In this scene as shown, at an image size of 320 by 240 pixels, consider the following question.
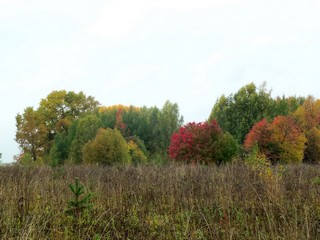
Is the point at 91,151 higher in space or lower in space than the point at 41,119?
lower

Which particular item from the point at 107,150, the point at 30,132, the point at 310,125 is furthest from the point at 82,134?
the point at 310,125

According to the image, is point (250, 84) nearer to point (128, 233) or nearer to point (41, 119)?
point (41, 119)

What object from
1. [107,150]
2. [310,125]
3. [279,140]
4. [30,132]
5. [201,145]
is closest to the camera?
[201,145]

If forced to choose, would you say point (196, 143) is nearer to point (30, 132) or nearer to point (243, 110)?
point (243, 110)

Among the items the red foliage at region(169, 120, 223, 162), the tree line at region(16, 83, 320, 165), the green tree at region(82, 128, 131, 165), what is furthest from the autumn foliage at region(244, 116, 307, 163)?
the green tree at region(82, 128, 131, 165)

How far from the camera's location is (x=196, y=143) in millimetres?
25078

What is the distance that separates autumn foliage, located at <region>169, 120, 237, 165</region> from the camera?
24891 mm

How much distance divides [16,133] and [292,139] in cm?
3324

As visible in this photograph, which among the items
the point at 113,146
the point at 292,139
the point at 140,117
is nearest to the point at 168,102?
the point at 140,117

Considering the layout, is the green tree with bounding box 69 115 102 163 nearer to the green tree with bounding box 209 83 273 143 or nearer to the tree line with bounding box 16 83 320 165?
the tree line with bounding box 16 83 320 165

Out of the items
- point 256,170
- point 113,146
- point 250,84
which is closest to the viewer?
point 256,170

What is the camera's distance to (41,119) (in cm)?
5038

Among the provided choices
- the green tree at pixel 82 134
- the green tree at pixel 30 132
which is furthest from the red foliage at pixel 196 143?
the green tree at pixel 30 132

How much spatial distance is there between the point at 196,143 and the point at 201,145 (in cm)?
34
